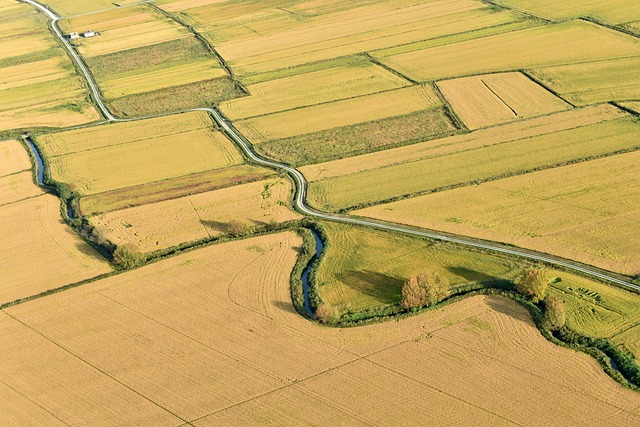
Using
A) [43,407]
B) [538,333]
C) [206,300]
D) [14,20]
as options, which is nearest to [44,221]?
[206,300]

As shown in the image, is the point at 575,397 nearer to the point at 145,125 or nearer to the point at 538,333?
the point at 538,333

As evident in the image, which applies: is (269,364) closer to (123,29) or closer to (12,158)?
(12,158)

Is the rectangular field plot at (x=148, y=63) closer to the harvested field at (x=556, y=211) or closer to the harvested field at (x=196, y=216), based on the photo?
the harvested field at (x=196, y=216)

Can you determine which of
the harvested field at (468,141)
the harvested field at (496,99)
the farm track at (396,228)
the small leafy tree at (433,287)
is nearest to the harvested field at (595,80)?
the harvested field at (496,99)

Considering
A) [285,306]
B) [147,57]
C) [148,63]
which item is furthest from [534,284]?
[147,57]

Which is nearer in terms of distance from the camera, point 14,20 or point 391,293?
point 391,293

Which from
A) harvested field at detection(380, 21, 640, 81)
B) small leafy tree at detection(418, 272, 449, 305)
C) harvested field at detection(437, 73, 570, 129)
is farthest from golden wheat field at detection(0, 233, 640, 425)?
harvested field at detection(380, 21, 640, 81)
